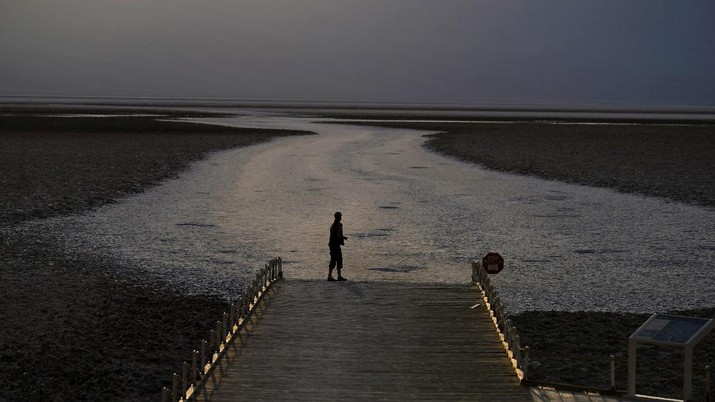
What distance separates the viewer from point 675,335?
1250 centimetres

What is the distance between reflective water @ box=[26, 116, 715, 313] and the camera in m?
22.8

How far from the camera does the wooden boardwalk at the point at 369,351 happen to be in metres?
13.3

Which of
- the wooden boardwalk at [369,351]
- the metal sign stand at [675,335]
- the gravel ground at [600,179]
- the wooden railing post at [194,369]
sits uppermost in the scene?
the metal sign stand at [675,335]

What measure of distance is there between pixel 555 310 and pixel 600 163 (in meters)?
37.1

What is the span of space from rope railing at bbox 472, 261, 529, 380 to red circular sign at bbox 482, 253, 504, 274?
15 centimetres

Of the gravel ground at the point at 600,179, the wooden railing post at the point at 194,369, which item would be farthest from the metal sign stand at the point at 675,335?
the wooden railing post at the point at 194,369

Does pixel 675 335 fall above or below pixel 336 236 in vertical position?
above

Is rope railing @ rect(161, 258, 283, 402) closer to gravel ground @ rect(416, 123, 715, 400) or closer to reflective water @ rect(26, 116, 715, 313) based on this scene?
reflective water @ rect(26, 116, 715, 313)

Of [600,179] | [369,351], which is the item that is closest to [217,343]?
[369,351]

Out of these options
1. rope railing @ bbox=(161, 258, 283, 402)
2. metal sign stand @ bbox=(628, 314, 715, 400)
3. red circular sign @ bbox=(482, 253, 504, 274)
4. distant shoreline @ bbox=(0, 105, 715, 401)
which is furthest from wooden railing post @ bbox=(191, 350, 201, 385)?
red circular sign @ bbox=(482, 253, 504, 274)

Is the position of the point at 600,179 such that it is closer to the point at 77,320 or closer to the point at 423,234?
the point at 423,234

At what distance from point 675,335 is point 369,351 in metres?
4.82

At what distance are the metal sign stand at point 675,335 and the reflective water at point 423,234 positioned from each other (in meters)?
7.36

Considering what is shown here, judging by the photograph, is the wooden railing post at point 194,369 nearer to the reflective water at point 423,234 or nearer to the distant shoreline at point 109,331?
the distant shoreline at point 109,331
